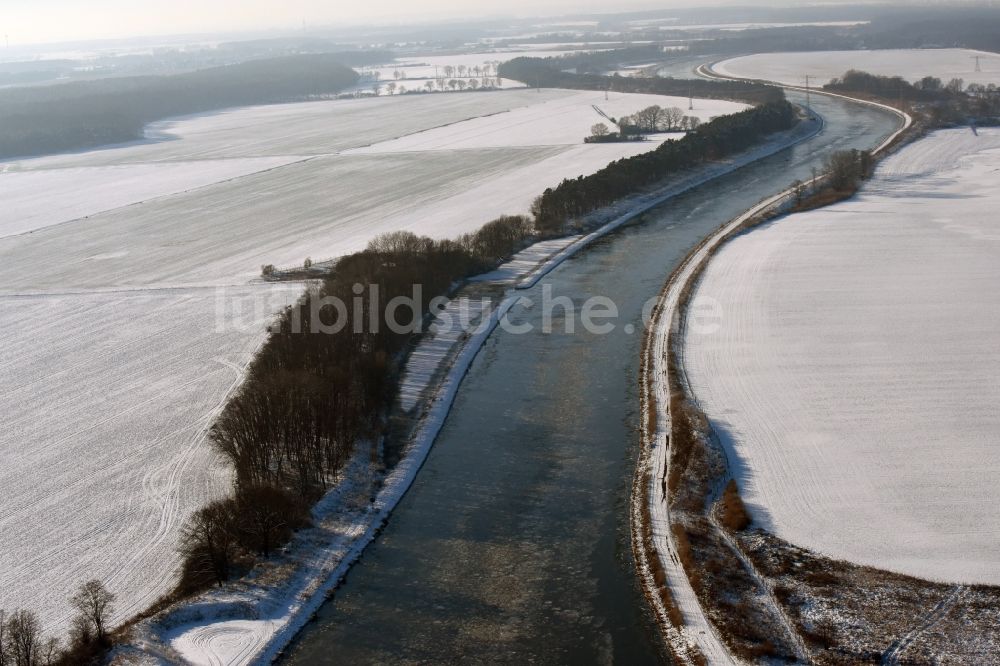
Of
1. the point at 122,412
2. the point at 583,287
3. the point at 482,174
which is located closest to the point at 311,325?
the point at 122,412

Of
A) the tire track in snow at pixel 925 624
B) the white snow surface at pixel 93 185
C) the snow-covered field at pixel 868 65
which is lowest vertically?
the tire track in snow at pixel 925 624

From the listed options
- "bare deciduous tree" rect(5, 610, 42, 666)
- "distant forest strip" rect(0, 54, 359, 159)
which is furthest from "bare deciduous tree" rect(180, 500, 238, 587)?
"distant forest strip" rect(0, 54, 359, 159)

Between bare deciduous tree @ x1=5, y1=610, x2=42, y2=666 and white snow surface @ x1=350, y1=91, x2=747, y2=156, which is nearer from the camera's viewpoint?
bare deciduous tree @ x1=5, y1=610, x2=42, y2=666

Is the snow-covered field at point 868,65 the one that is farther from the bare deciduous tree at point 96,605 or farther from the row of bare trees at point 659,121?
the bare deciduous tree at point 96,605

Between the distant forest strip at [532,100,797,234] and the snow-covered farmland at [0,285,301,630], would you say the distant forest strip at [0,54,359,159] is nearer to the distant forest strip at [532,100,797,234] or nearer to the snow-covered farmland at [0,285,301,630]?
the distant forest strip at [532,100,797,234]

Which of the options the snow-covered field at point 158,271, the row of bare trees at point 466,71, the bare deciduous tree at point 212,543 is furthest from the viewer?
the row of bare trees at point 466,71

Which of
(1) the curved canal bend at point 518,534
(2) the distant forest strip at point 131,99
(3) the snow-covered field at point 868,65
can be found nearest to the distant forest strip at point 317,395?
(1) the curved canal bend at point 518,534

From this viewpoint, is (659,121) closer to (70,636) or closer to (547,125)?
(547,125)

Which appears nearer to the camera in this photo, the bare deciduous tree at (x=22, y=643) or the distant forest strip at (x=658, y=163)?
the bare deciduous tree at (x=22, y=643)
